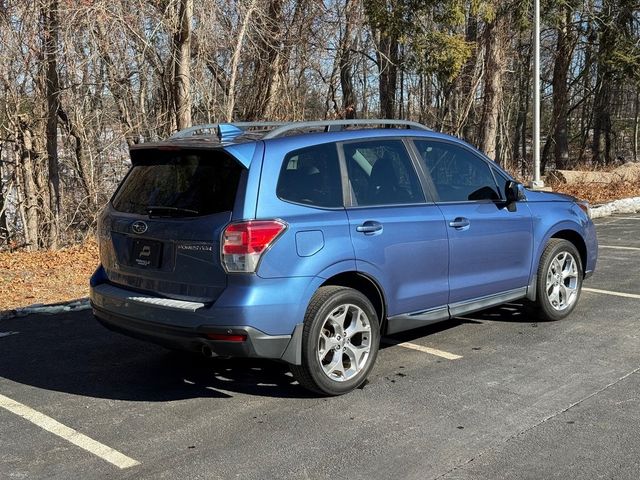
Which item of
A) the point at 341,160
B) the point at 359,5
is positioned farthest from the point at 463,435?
the point at 359,5

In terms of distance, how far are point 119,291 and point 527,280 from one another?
343 cm

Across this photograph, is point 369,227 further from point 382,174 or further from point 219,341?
point 219,341

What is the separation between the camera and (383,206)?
5102mm

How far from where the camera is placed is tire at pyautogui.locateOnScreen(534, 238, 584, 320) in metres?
6.32

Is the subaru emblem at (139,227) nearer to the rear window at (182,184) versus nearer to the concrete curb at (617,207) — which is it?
the rear window at (182,184)

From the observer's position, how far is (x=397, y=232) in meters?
5.05

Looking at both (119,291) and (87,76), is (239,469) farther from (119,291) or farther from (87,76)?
(87,76)

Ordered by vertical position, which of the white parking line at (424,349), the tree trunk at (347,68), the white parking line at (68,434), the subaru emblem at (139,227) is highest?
the tree trunk at (347,68)

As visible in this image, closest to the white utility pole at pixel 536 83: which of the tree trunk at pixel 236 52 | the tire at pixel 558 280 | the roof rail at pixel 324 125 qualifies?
the tree trunk at pixel 236 52

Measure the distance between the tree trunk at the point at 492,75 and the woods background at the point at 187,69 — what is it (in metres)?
0.03

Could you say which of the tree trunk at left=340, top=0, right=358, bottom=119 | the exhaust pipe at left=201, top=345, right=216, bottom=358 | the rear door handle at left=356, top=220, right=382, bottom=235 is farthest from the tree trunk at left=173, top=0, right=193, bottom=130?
the exhaust pipe at left=201, top=345, right=216, bottom=358

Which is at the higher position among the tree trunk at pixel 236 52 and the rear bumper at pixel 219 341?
the tree trunk at pixel 236 52

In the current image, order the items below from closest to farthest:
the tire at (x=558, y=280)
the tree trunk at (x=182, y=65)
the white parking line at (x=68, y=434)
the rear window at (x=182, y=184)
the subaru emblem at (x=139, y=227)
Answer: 1. the white parking line at (x=68, y=434)
2. the rear window at (x=182, y=184)
3. the subaru emblem at (x=139, y=227)
4. the tire at (x=558, y=280)
5. the tree trunk at (x=182, y=65)

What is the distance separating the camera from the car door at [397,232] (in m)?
4.91
